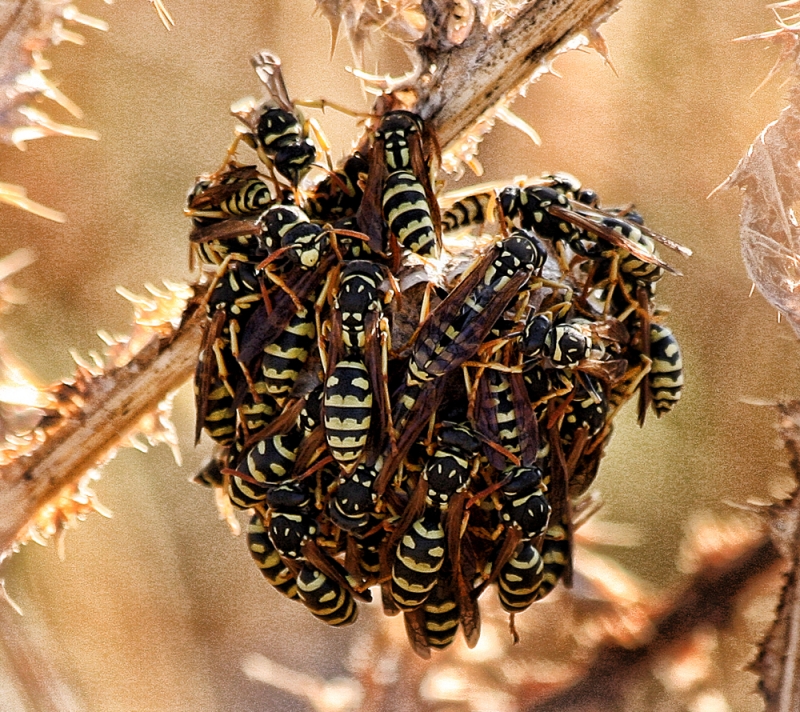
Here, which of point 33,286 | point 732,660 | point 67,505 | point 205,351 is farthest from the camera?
point 33,286

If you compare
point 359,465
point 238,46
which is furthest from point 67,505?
point 238,46

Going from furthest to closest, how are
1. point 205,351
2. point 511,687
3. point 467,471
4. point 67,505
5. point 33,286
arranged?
point 33,286, point 511,687, point 67,505, point 205,351, point 467,471

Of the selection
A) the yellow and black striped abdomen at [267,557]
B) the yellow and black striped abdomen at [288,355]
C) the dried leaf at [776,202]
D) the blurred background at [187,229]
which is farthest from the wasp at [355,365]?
the blurred background at [187,229]

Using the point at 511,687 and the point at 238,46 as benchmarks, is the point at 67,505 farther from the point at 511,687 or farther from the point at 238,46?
the point at 238,46

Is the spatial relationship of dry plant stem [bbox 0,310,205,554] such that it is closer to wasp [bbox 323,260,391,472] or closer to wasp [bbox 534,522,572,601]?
wasp [bbox 323,260,391,472]

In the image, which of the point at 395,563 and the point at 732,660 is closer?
the point at 395,563

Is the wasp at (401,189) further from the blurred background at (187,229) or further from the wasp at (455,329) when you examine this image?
the blurred background at (187,229)

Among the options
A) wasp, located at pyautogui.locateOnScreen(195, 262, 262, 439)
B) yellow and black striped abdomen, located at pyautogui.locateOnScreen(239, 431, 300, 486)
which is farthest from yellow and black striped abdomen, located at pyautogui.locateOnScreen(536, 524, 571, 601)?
wasp, located at pyautogui.locateOnScreen(195, 262, 262, 439)

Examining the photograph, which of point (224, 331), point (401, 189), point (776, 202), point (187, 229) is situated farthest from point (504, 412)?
point (187, 229)
